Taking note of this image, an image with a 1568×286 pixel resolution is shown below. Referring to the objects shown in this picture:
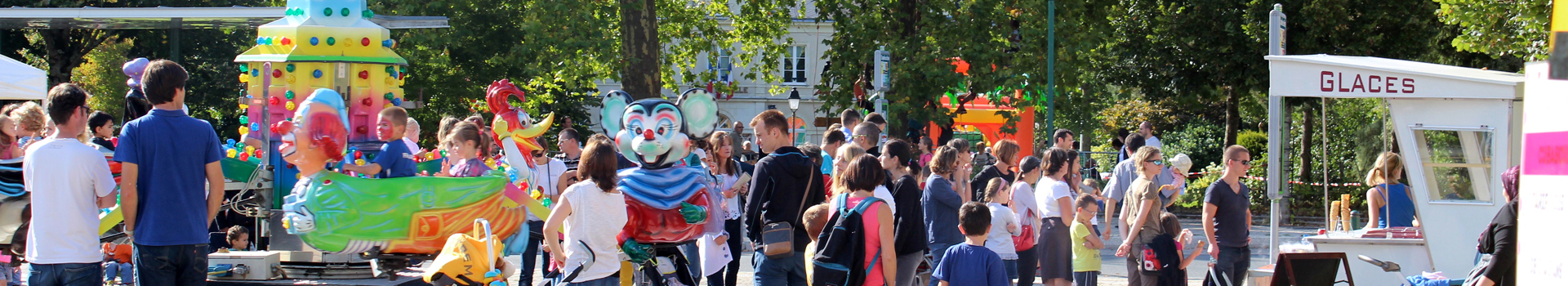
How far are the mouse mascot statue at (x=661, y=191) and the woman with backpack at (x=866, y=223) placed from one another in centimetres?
71

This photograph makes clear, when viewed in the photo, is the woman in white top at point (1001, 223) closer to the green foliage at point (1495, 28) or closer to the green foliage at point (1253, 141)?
the green foliage at point (1495, 28)

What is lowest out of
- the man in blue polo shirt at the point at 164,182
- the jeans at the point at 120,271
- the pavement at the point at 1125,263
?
the pavement at the point at 1125,263

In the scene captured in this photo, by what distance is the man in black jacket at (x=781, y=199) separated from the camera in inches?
247

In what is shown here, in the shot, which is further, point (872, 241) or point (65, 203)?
point (872, 241)

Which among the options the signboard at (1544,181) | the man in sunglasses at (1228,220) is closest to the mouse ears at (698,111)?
the man in sunglasses at (1228,220)

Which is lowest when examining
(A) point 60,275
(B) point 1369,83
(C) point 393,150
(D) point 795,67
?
(A) point 60,275

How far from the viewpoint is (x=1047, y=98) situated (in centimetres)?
1819

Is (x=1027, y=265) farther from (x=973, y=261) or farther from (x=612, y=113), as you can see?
(x=612, y=113)

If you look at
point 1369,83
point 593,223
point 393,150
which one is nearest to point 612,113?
point 593,223

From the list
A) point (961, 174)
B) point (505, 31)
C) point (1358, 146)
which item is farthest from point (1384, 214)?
point (505, 31)

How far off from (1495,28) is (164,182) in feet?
35.7

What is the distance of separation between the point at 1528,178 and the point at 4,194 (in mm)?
6916

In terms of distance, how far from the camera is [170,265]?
515 cm

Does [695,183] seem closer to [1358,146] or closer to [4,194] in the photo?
[4,194]
